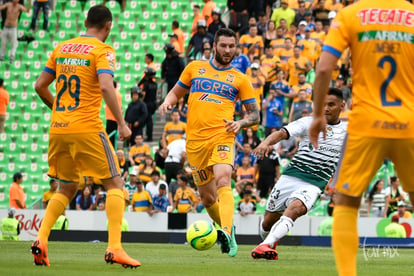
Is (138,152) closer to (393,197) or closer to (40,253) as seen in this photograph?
(393,197)

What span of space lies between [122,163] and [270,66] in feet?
17.0

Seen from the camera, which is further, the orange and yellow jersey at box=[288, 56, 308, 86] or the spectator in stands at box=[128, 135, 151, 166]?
the orange and yellow jersey at box=[288, 56, 308, 86]

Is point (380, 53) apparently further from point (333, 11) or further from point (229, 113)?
point (333, 11)

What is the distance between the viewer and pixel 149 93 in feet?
88.4

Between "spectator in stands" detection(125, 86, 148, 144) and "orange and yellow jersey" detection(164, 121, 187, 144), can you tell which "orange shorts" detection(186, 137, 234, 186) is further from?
"spectator in stands" detection(125, 86, 148, 144)

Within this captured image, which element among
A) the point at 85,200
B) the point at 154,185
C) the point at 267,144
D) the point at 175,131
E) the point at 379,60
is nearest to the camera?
the point at 379,60

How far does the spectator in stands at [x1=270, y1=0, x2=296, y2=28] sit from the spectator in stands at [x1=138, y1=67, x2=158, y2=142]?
465cm

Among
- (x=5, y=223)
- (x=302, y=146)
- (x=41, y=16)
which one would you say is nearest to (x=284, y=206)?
(x=302, y=146)

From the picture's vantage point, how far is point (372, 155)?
747cm

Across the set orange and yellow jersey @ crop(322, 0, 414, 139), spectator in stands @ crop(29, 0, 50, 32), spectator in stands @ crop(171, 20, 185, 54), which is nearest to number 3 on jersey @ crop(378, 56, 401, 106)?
orange and yellow jersey @ crop(322, 0, 414, 139)

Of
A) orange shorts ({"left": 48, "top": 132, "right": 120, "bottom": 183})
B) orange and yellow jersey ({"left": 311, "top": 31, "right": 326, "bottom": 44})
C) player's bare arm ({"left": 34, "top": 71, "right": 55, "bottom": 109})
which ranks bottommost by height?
orange shorts ({"left": 48, "top": 132, "right": 120, "bottom": 183})

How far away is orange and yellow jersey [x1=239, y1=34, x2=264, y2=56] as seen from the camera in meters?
27.3

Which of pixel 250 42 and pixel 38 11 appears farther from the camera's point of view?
pixel 38 11

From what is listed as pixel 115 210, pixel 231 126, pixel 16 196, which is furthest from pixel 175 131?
pixel 115 210
